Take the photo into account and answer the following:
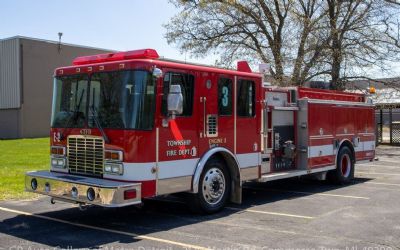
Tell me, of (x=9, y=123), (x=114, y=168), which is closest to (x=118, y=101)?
(x=114, y=168)

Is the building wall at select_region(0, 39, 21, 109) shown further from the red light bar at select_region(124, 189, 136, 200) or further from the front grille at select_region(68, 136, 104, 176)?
the red light bar at select_region(124, 189, 136, 200)

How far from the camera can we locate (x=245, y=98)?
31.2 ft

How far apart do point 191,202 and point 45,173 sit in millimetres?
2520

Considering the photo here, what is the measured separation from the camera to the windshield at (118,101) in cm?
742

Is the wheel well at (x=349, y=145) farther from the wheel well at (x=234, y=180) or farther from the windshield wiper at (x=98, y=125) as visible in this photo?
the windshield wiper at (x=98, y=125)

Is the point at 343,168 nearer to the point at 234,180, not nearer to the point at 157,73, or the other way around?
the point at 234,180

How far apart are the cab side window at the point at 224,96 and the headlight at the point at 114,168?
2.26 metres

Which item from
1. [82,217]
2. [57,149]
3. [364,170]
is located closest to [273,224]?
[82,217]

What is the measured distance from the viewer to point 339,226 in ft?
25.2

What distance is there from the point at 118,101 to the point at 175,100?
894mm

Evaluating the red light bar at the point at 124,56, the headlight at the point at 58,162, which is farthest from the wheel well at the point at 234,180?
the headlight at the point at 58,162

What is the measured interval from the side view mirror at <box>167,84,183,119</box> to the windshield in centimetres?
26

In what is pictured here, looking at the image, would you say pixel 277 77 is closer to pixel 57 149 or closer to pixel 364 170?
pixel 364 170

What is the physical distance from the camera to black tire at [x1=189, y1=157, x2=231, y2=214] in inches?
332
